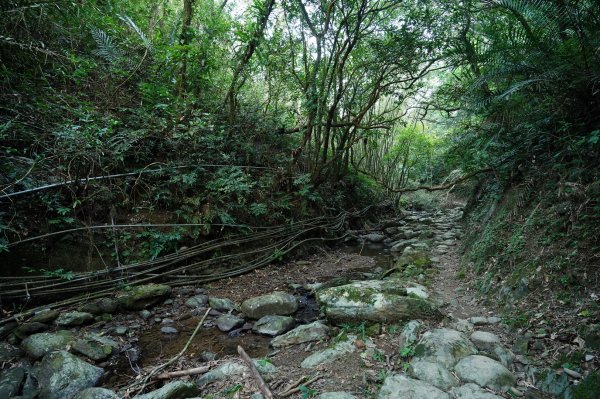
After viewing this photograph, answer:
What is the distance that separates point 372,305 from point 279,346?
99cm

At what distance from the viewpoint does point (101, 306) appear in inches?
131

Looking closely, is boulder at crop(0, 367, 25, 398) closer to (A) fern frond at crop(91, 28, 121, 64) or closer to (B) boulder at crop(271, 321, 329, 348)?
(B) boulder at crop(271, 321, 329, 348)

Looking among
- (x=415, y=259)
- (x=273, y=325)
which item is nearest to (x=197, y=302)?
(x=273, y=325)

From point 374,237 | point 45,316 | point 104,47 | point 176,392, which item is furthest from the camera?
point 374,237

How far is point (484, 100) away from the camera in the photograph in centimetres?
384

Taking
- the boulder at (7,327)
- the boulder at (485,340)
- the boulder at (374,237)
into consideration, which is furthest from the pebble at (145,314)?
the boulder at (374,237)

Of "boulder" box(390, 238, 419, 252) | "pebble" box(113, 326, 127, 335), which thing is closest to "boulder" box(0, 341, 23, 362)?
"pebble" box(113, 326, 127, 335)

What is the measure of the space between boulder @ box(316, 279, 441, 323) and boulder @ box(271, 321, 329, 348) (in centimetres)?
19

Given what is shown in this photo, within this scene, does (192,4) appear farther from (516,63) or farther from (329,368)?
(329,368)

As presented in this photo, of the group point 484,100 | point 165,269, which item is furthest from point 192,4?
point 484,100

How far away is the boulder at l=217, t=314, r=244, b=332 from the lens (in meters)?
3.27

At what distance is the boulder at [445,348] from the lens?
203 cm

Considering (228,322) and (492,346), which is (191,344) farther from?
(492,346)

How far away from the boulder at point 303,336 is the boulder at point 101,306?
6.51ft
